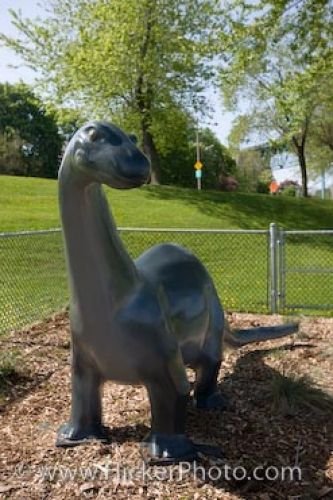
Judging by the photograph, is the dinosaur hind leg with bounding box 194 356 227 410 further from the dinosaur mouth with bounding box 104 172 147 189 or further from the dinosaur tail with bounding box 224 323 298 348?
the dinosaur mouth with bounding box 104 172 147 189

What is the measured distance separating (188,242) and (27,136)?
120ft

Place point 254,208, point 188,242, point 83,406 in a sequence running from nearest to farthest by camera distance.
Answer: point 83,406 → point 188,242 → point 254,208

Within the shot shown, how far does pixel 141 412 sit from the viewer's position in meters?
3.46

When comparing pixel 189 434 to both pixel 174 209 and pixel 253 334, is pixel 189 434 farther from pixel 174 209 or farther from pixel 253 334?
pixel 174 209

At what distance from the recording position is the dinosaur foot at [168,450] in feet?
8.99

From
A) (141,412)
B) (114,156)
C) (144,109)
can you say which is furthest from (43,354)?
(144,109)

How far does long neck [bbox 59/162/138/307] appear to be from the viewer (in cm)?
250

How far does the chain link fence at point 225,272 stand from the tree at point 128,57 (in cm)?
707

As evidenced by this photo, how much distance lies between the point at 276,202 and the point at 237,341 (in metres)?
15.5

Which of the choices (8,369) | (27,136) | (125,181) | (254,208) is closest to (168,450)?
Result: (125,181)

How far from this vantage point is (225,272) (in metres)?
9.88

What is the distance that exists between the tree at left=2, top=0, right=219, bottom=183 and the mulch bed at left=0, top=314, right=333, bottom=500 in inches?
546

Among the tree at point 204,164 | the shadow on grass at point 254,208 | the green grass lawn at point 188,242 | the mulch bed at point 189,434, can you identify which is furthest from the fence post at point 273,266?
the tree at point 204,164

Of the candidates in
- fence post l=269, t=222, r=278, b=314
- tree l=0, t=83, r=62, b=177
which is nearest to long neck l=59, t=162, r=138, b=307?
fence post l=269, t=222, r=278, b=314
